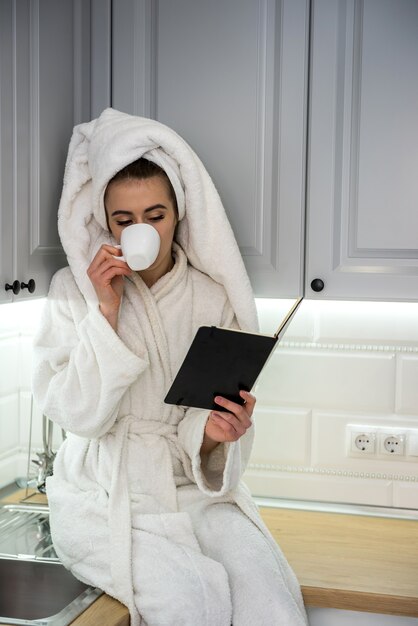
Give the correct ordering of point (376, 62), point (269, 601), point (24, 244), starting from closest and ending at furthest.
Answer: point (269, 601), point (24, 244), point (376, 62)

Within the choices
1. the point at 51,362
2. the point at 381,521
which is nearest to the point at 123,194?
the point at 51,362

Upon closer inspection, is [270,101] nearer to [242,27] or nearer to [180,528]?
[242,27]

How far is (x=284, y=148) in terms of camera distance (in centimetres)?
200

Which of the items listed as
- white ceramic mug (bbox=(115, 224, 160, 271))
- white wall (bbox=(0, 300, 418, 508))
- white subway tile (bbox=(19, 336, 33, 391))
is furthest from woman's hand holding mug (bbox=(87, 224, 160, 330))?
white subway tile (bbox=(19, 336, 33, 391))

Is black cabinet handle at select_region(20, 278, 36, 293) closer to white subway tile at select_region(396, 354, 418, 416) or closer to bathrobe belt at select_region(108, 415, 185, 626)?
bathrobe belt at select_region(108, 415, 185, 626)

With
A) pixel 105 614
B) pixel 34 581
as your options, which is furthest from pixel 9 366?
pixel 105 614

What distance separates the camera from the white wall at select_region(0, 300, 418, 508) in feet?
7.42

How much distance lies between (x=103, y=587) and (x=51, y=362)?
491 millimetres

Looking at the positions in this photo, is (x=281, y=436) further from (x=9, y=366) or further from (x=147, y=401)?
(x=9, y=366)

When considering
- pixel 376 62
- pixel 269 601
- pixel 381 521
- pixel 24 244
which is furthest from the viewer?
pixel 381 521

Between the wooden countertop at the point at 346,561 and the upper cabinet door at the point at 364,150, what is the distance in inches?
23.2

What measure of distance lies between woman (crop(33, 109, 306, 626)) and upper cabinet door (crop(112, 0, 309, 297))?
0.11 m

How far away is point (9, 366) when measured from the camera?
2.37m

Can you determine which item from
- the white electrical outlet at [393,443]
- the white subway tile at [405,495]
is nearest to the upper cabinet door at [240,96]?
the white electrical outlet at [393,443]
